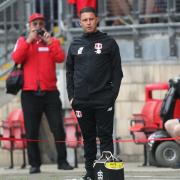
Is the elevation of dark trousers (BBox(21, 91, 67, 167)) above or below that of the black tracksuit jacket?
below

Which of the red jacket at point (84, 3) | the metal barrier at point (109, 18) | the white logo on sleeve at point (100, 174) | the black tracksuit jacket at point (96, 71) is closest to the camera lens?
the white logo on sleeve at point (100, 174)

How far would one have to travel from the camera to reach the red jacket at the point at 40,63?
12438mm

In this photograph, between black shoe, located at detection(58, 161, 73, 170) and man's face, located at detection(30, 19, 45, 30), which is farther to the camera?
black shoe, located at detection(58, 161, 73, 170)

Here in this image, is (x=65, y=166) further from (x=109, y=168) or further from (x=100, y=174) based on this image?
(x=109, y=168)

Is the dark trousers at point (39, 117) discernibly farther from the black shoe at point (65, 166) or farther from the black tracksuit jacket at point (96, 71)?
the black tracksuit jacket at point (96, 71)

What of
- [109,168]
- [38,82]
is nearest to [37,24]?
[38,82]

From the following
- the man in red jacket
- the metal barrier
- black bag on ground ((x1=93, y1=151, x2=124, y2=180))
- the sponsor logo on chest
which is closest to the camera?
black bag on ground ((x1=93, y1=151, x2=124, y2=180))

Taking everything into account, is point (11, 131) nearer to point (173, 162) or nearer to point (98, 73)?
point (173, 162)

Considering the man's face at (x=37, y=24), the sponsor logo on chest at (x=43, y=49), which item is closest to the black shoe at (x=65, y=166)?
the sponsor logo on chest at (x=43, y=49)

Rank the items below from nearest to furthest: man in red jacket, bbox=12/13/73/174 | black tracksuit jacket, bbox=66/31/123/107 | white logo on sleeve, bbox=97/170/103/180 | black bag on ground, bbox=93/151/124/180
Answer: black bag on ground, bbox=93/151/124/180, white logo on sleeve, bbox=97/170/103/180, black tracksuit jacket, bbox=66/31/123/107, man in red jacket, bbox=12/13/73/174

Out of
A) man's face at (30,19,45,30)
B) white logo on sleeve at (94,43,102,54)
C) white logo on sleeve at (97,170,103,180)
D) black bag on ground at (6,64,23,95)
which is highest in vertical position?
man's face at (30,19,45,30)

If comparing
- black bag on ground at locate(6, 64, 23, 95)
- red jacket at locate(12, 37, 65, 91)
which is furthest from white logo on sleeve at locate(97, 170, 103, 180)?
black bag on ground at locate(6, 64, 23, 95)

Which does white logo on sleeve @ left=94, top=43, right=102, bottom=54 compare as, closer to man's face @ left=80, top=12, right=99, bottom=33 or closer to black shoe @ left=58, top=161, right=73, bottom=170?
man's face @ left=80, top=12, right=99, bottom=33

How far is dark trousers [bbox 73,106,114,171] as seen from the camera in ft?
31.9
